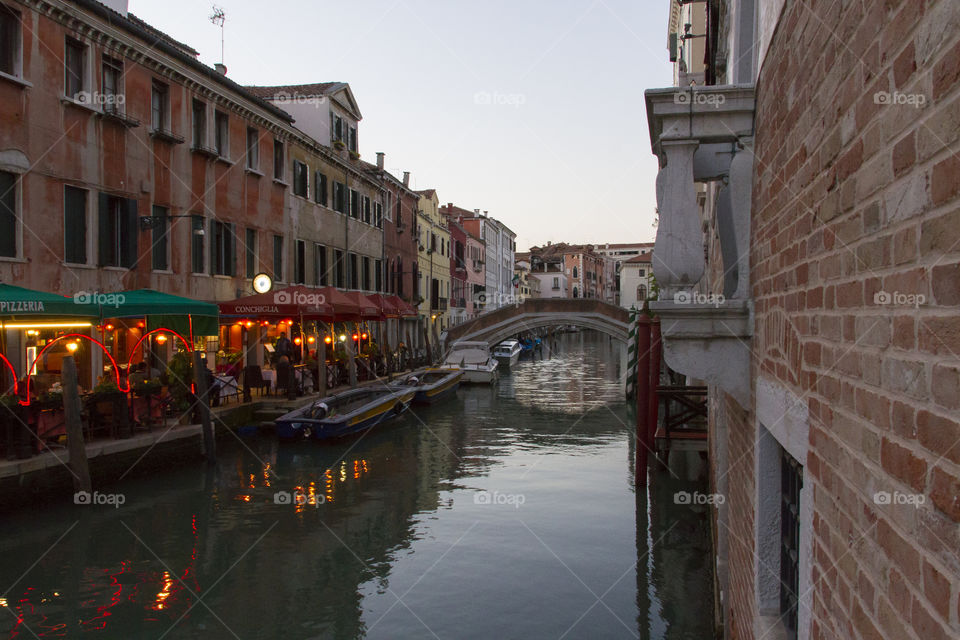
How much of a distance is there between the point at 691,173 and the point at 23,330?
11820 millimetres

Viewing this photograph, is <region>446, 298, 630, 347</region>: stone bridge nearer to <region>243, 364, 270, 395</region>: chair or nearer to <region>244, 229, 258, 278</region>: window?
<region>244, 229, 258, 278</region>: window

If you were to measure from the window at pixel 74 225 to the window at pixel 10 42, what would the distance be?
1.98 m

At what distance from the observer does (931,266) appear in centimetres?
127

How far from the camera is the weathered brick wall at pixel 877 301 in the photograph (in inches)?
48.1

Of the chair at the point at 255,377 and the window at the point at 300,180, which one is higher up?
the window at the point at 300,180

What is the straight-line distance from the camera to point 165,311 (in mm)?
11664

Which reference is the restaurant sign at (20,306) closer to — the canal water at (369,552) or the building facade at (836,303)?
the canal water at (369,552)

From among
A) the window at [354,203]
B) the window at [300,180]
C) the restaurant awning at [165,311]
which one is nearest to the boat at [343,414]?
the restaurant awning at [165,311]

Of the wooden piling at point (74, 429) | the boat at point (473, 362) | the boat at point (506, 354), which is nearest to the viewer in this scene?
the wooden piling at point (74, 429)

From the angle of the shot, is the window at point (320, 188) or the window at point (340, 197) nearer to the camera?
the window at point (320, 188)

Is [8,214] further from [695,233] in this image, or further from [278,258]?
[695,233]

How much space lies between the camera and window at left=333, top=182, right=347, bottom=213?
25109 millimetres

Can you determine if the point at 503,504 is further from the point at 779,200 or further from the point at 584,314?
the point at 584,314

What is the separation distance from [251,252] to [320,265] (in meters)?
4.76
